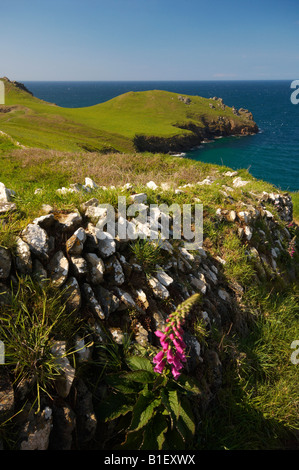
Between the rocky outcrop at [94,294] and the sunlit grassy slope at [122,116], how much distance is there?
1701 inches

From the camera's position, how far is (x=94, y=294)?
389 centimetres

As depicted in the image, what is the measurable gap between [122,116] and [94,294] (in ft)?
318

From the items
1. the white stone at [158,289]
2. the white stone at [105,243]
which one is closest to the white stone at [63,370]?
the white stone at [105,243]

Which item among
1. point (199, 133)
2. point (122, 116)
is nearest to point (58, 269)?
point (199, 133)

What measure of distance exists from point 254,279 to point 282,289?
4.75 ft

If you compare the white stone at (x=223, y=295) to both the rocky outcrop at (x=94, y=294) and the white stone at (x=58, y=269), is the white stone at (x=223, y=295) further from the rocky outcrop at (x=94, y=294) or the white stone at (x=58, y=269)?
the white stone at (x=58, y=269)

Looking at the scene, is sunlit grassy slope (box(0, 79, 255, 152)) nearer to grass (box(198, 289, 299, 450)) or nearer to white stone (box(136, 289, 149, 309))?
white stone (box(136, 289, 149, 309))

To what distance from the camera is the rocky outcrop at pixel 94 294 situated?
2848 millimetres

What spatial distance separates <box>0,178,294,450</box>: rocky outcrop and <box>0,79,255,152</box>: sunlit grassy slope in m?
43.2

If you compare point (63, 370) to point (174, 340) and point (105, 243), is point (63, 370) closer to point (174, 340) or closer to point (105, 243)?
point (174, 340)

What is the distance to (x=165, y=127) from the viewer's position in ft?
259

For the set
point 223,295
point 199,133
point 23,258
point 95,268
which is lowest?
point 223,295

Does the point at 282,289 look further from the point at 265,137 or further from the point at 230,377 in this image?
the point at 265,137

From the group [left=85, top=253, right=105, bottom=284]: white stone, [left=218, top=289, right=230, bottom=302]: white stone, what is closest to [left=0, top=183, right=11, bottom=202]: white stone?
[left=85, top=253, right=105, bottom=284]: white stone
